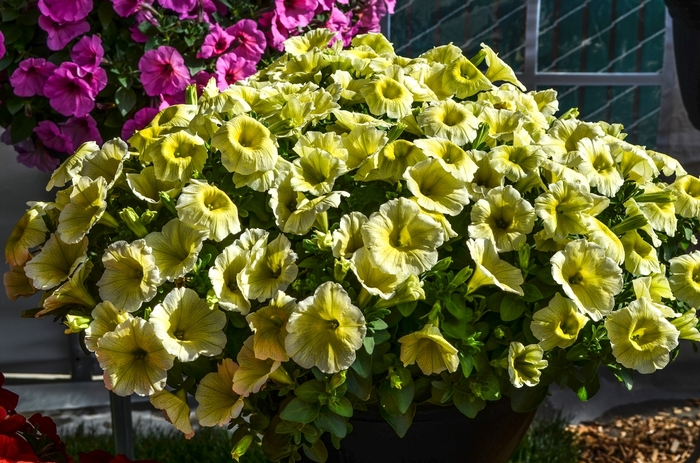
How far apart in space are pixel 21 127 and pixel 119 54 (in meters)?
0.21

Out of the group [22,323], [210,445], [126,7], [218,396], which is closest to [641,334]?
[218,396]

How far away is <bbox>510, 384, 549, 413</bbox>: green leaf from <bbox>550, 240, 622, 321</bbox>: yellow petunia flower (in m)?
0.10

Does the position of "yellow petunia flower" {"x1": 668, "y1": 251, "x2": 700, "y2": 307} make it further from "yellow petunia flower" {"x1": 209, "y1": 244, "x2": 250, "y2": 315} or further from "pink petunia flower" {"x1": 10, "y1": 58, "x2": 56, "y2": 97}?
"pink petunia flower" {"x1": 10, "y1": 58, "x2": 56, "y2": 97}

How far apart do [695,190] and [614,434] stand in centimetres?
166

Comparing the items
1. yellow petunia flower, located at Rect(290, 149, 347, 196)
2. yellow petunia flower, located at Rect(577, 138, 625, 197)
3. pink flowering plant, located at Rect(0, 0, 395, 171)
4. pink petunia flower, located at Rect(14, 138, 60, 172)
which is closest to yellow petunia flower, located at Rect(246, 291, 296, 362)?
yellow petunia flower, located at Rect(290, 149, 347, 196)

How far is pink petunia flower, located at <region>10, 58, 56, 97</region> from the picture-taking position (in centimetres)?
129

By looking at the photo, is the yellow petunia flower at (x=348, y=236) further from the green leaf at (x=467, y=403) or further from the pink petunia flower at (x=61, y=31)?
the pink petunia flower at (x=61, y=31)

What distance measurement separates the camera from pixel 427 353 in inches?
30.0

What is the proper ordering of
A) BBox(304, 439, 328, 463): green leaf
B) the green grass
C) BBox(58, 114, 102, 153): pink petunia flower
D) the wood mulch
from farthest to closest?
the wood mulch
the green grass
BBox(58, 114, 102, 153): pink petunia flower
BBox(304, 439, 328, 463): green leaf

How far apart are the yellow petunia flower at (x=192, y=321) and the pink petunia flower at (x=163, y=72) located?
1.90 ft

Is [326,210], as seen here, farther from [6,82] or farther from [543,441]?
[543,441]

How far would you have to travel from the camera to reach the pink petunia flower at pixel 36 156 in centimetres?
145

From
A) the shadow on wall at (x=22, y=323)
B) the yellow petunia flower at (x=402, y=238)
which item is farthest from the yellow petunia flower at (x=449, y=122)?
the shadow on wall at (x=22, y=323)

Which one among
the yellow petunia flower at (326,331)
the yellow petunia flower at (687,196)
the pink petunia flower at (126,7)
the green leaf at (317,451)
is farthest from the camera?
the pink petunia flower at (126,7)
